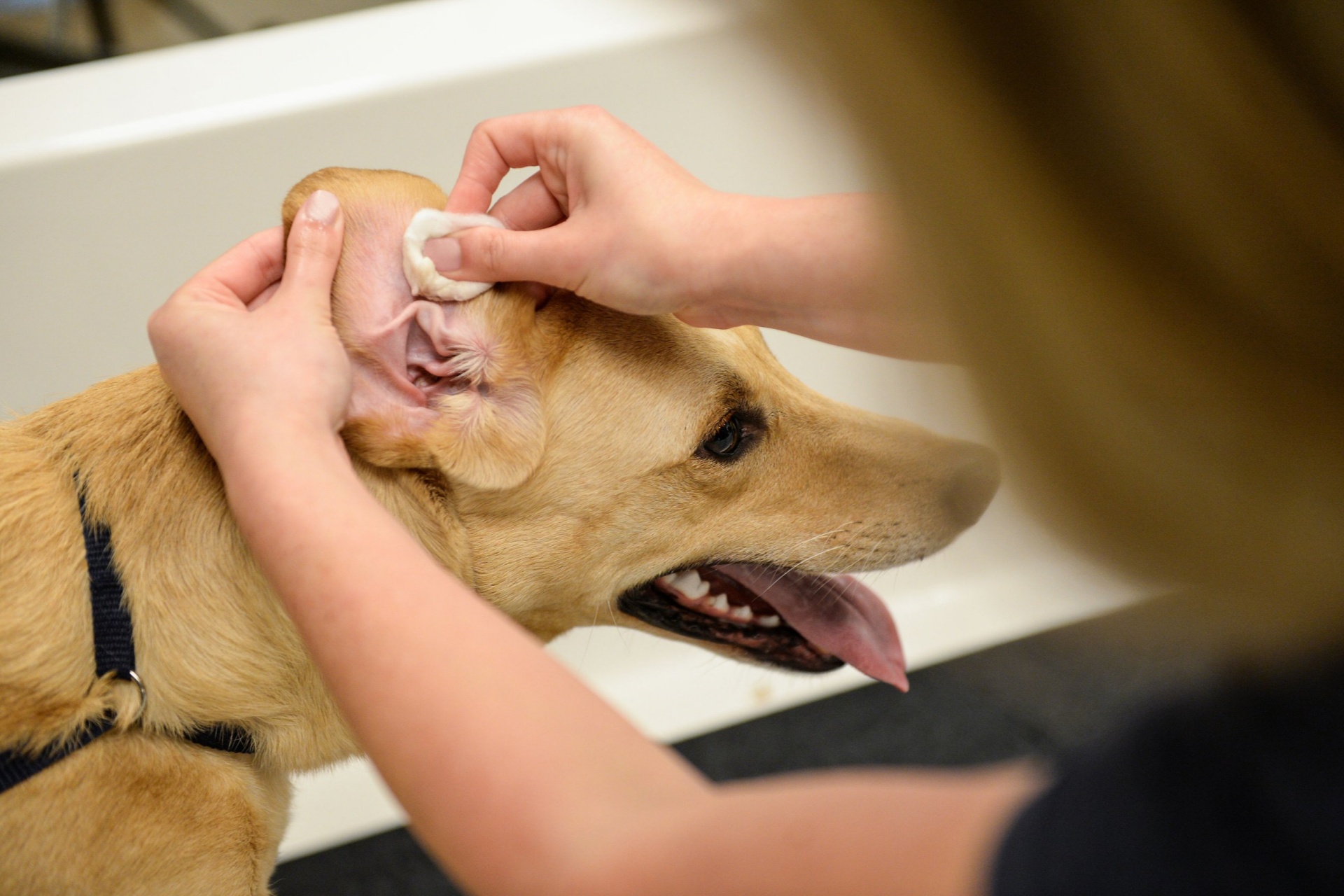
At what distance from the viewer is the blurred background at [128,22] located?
3801mm

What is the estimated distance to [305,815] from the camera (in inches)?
76.6

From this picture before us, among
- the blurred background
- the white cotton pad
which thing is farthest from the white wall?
the blurred background

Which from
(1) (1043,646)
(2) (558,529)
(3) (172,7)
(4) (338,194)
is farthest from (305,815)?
(3) (172,7)

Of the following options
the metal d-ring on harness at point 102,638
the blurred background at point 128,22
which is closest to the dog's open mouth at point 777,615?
the metal d-ring on harness at point 102,638

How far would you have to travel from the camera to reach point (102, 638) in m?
1.05

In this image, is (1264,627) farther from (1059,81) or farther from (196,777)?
(196,777)

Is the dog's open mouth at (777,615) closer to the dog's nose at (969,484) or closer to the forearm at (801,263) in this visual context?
the dog's nose at (969,484)

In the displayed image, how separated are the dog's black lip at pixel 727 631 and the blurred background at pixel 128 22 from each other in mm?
3358

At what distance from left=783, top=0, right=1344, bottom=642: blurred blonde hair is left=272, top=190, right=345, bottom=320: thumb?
2.24 feet

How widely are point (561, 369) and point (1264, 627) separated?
0.91 m

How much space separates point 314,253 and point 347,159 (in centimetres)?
117

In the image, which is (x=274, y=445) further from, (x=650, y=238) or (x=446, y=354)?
(x=650, y=238)

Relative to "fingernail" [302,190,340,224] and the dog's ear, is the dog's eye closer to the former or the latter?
the dog's ear

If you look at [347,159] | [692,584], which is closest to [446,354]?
[692,584]
